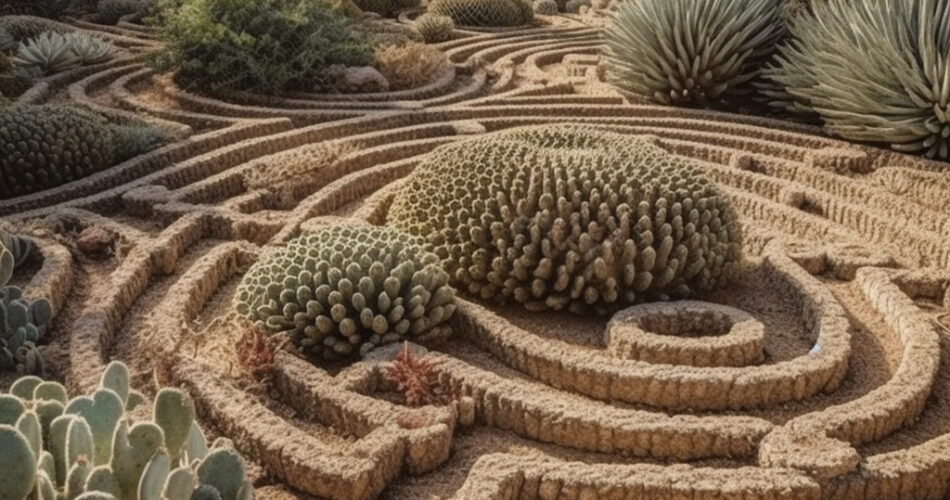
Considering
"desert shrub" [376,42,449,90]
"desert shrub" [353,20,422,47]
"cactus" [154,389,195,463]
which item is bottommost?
"cactus" [154,389,195,463]

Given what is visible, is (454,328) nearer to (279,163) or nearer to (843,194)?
(279,163)

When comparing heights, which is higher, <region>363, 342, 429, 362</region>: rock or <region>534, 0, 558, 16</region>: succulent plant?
<region>534, 0, 558, 16</region>: succulent plant

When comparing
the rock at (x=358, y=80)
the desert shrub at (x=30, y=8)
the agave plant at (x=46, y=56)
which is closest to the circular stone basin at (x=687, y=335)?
the rock at (x=358, y=80)

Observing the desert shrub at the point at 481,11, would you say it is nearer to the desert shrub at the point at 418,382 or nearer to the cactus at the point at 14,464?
the desert shrub at the point at 418,382

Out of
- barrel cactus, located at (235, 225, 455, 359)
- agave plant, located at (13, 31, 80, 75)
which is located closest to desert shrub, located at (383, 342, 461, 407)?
barrel cactus, located at (235, 225, 455, 359)

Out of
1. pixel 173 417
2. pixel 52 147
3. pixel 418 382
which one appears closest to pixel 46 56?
pixel 52 147

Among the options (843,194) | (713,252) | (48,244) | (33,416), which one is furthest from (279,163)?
(33,416)

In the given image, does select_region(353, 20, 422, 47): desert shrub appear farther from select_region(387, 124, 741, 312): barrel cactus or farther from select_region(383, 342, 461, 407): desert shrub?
select_region(383, 342, 461, 407): desert shrub
